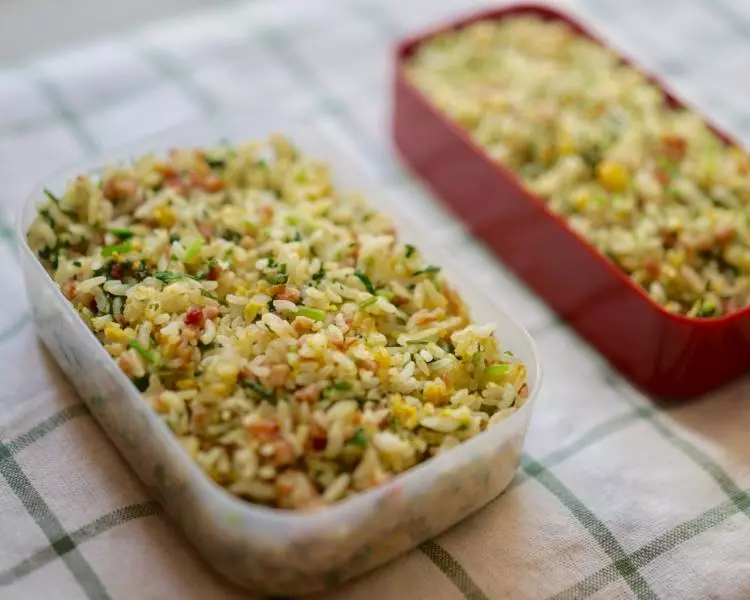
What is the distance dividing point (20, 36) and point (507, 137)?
1.21 meters

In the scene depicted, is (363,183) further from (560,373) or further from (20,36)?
(20,36)

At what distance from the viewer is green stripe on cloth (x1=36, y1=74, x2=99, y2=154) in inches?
58.7

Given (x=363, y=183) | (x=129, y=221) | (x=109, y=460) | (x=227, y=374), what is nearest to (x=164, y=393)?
(x=227, y=374)

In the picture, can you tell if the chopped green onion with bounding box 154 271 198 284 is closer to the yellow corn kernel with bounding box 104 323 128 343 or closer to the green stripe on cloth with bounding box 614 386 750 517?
the yellow corn kernel with bounding box 104 323 128 343

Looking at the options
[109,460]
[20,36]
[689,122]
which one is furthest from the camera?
[20,36]

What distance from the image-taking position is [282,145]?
1300mm

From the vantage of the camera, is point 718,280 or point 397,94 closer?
point 718,280

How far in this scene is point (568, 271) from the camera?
1242mm

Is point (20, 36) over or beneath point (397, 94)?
beneath

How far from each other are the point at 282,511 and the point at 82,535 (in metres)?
0.25

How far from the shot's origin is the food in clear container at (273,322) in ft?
3.06

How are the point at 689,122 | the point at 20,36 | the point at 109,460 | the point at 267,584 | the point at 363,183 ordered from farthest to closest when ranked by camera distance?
the point at 20,36, the point at 689,122, the point at 363,183, the point at 109,460, the point at 267,584

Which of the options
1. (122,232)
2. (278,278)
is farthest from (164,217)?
(278,278)

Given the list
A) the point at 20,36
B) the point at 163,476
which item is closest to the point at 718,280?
the point at 163,476
